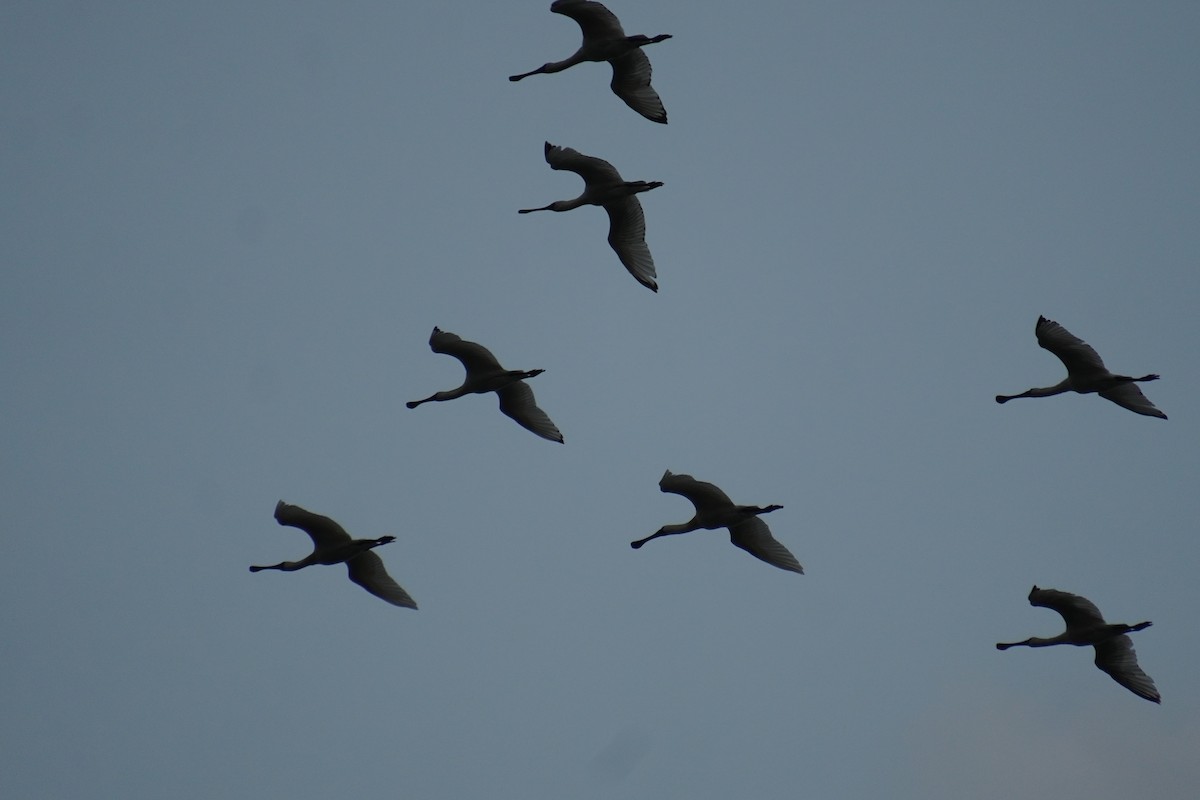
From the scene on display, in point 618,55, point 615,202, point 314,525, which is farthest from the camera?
point 615,202

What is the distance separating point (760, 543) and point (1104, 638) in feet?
A: 23.4

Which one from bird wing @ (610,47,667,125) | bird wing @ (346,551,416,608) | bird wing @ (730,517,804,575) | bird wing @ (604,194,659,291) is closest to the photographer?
bird wing @ (346,551,416,608)

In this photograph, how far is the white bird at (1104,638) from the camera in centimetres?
3816

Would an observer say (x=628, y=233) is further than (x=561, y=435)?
Yes

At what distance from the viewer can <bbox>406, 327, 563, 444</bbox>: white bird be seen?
39500 millimetres

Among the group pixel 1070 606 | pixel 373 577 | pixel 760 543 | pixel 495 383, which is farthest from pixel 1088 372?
pixel 373 577

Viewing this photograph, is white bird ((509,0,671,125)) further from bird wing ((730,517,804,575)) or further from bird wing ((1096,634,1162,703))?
bird wing ((1096,634,1162,703))

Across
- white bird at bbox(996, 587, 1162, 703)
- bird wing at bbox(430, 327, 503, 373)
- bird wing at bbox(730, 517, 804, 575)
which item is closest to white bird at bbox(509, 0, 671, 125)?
bird wing at bbox(430, 327, 503, 373)

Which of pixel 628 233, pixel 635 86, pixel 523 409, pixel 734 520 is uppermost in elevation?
pixel 635 86

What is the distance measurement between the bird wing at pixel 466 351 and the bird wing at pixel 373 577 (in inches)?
175

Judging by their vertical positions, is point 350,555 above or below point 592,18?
below

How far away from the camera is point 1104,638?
38.4 meters

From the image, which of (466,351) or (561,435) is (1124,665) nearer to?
(561,435)

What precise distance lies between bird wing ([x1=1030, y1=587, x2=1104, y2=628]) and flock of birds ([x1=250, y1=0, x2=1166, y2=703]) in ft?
0.07
